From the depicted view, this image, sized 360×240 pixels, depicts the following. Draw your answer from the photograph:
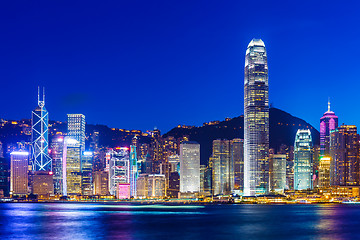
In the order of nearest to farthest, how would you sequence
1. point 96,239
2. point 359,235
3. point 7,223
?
point 96,239
point 359,235
point 7,223

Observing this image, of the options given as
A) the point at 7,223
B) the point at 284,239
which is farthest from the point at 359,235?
the point at 7,223

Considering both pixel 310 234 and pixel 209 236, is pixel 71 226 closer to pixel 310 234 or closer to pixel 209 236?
pixel 209 236

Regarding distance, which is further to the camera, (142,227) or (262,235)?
(142,227)

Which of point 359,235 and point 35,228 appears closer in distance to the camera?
point 359,235

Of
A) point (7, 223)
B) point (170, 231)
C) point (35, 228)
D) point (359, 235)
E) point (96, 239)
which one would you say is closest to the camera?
point (96, 239)

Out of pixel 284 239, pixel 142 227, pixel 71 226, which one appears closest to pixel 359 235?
pixel 284 239

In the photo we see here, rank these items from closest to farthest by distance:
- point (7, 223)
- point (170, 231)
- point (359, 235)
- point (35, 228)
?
point (359, 235) → point (170, 231) → point (35, 228) → point (7, 223)

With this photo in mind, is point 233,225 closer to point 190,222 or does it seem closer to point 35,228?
point 190,222

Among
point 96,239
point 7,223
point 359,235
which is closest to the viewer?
point 96,239
